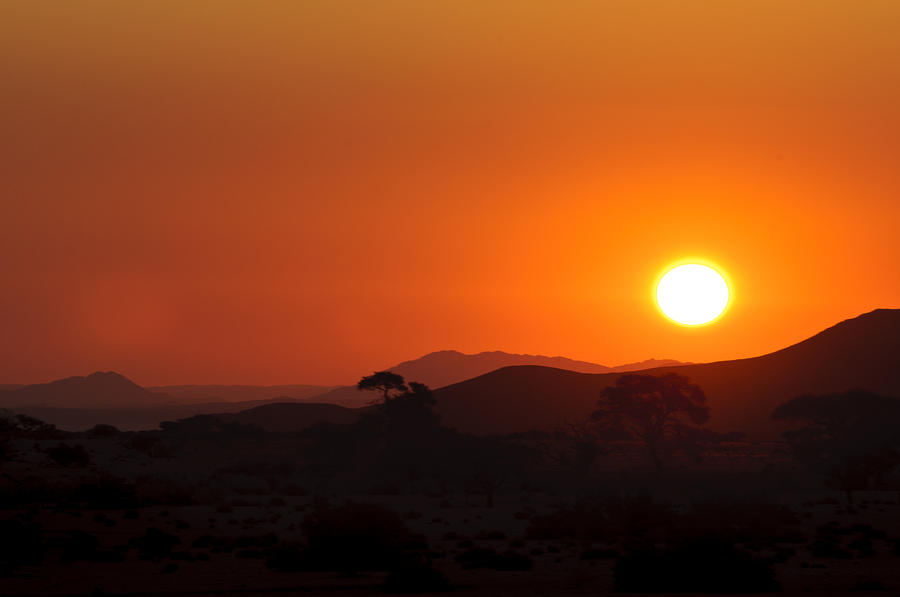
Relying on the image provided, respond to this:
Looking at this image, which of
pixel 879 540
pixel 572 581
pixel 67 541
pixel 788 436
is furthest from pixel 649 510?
pixel 788 436

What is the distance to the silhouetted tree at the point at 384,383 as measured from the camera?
9779 cm

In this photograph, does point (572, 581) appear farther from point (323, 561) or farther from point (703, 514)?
point (703, 514)

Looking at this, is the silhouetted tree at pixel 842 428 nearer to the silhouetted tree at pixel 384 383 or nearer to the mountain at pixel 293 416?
the silhouetted tree at pixel 384 383

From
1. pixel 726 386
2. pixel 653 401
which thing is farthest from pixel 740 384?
pixel 653 401

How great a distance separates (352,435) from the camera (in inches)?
3935

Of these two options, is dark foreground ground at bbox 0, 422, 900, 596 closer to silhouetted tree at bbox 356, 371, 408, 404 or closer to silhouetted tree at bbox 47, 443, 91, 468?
silhouetted tree at bbox 47, 443, 91, 468

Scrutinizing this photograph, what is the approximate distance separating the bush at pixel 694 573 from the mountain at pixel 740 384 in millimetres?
95757

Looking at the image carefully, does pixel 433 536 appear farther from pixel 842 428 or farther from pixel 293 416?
pixel 293 416

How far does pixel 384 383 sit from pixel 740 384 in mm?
62628

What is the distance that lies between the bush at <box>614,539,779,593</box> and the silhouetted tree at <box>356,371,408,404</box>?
70.7m

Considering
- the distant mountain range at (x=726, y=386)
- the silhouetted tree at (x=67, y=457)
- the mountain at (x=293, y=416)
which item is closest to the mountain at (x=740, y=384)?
the distant mountain range at (x=726, y=386)

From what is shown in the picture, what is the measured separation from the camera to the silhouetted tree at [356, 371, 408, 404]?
97.8 metres

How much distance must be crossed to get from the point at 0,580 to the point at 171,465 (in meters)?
60.0

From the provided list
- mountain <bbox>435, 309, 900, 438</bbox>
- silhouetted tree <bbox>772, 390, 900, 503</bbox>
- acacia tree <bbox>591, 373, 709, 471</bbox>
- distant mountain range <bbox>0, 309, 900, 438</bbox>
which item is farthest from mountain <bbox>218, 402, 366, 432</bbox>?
silhouetted tree <bbox>772, 390, 900, 503</bbox>
